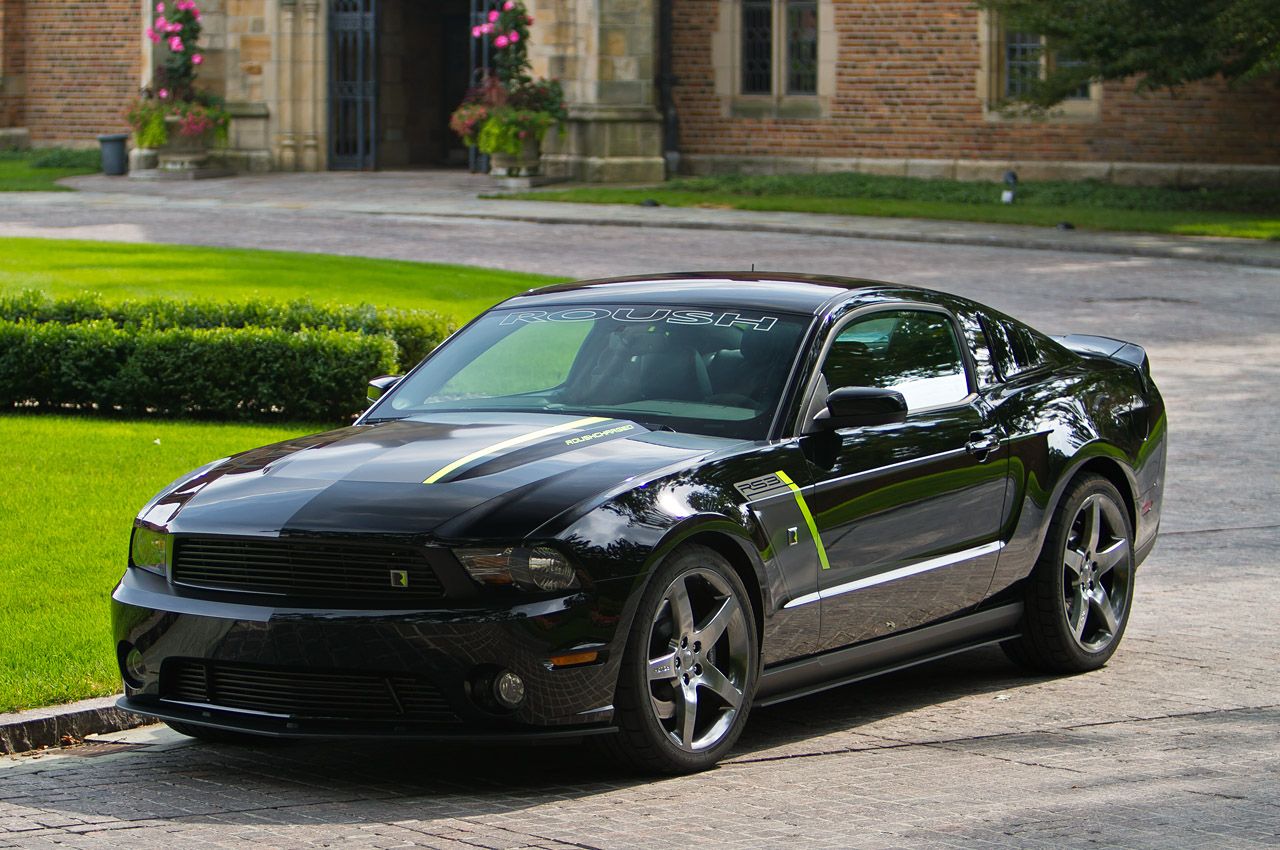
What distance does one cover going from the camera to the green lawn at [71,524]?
6.98 meters

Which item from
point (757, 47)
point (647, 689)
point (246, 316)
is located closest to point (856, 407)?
point (647, 689)

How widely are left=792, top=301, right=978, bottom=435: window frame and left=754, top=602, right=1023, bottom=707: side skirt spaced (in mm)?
761

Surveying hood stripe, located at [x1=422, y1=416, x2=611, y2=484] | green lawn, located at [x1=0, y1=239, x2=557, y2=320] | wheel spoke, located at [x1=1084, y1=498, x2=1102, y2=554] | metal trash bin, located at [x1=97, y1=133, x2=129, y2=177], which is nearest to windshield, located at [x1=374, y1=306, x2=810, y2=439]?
hood stripe, located at [x1=422, y1=416, x2=611, y2=484]

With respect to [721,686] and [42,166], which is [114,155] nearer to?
[42,166]

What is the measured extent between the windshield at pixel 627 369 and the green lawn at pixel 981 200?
72.9 ft

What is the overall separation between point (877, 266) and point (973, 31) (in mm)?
14728

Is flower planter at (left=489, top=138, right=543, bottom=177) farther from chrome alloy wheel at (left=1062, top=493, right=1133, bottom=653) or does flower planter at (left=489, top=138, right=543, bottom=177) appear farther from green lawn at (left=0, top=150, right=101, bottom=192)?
chrome alloy wheel at (left=1062, top=493, right=1133, bottom=653)

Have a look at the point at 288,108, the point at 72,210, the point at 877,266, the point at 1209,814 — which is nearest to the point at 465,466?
the point at 1209,814

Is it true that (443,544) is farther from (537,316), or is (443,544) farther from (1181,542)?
(1181,542)

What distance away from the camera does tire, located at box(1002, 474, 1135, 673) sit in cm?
746

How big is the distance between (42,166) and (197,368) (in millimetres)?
30527

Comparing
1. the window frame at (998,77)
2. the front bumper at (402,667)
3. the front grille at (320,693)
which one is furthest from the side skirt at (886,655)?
the window frame at (998,77)

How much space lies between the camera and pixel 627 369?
6891mm

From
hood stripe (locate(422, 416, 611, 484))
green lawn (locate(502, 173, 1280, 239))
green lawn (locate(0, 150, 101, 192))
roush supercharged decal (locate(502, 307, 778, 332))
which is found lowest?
hood stripe (locate(422, 416, 611, 484))
